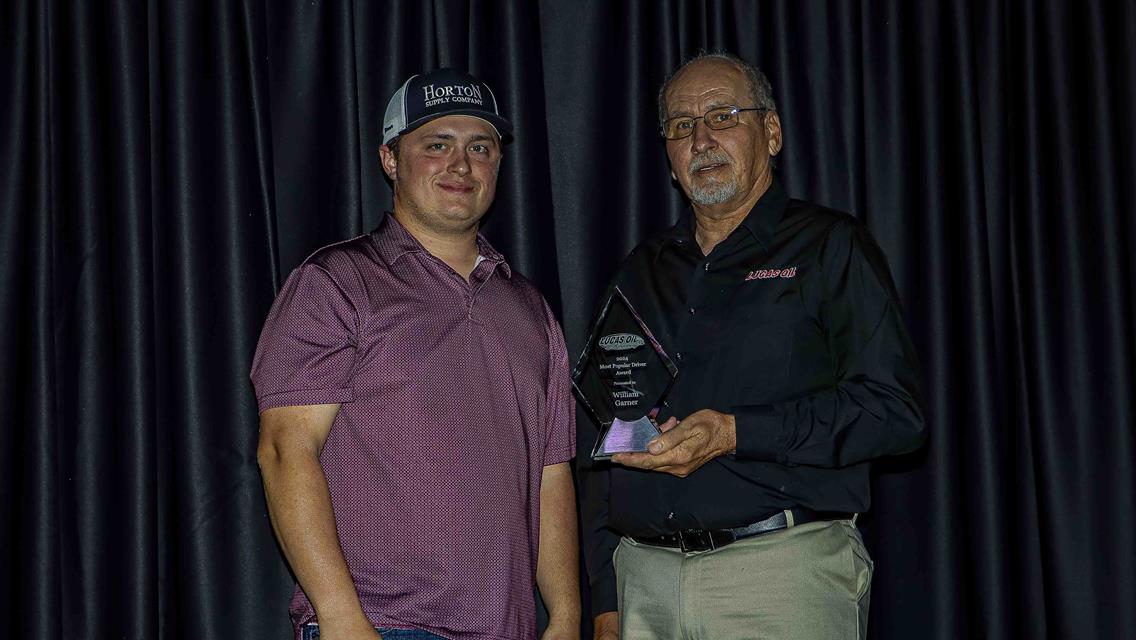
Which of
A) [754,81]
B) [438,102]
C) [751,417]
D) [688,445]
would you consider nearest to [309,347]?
[438,102]

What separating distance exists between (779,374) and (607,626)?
0.64 metres

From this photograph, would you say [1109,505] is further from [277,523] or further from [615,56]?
[277,523]

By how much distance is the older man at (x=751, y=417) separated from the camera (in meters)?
1.94

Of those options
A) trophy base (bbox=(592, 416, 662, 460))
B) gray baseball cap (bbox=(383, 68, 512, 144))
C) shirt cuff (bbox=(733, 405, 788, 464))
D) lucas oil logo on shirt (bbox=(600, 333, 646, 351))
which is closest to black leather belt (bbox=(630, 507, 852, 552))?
shirt cuff (bbox=(733, 405, 788, 464))

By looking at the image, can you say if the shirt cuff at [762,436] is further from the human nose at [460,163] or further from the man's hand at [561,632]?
the human nose at [460,163]

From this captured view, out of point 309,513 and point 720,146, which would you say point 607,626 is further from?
point 720,146

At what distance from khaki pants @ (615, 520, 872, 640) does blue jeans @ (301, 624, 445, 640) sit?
44cm

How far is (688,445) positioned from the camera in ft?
6.13

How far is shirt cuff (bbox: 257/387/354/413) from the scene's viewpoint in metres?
1.92

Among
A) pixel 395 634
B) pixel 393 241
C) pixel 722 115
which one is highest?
pixel 722 115

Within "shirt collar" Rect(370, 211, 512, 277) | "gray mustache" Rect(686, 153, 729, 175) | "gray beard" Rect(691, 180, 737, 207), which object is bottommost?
"shirt collar" Rect(370, 211, 512, 277)

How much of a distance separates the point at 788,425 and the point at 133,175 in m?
1.60

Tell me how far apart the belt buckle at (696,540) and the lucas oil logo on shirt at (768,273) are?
51cm

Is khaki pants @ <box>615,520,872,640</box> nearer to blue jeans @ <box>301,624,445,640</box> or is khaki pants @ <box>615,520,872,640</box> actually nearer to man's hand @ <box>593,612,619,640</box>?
man's hand @ <box>593,612,619,640</box>
